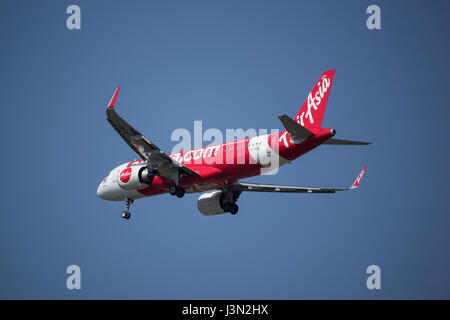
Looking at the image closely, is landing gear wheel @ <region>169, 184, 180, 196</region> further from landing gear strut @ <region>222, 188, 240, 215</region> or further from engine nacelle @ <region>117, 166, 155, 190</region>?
landing gear strut @ <region>222, 188, 240, 215</region>

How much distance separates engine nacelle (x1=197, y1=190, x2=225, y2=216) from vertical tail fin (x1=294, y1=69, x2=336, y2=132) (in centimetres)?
1149

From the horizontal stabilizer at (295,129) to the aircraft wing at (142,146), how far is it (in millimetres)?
Result: 8211

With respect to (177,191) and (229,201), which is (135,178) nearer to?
(177,191)

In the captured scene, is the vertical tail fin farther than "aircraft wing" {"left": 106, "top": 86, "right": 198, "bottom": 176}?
No

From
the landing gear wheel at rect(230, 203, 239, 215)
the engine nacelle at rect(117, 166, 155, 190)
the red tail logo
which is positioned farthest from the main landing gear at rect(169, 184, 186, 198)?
the landing gear wheel at rect(230, 203, 239, 215)

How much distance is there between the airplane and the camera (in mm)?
44906

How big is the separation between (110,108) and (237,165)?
29.8 feet

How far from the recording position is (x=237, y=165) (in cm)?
4800

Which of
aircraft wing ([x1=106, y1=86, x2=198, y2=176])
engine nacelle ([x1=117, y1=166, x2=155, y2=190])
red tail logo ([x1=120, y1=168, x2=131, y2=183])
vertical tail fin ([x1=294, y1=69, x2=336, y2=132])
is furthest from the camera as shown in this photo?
red tail logo ([x1=120, y1=168, x2=131, y2=183])

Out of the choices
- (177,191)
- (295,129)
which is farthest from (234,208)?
(295,129)

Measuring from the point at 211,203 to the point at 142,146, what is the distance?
9061 millimetres
